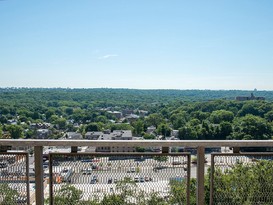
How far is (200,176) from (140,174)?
22.1 inches

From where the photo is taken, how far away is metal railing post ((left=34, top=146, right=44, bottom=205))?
253 cm

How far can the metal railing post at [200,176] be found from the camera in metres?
2.56

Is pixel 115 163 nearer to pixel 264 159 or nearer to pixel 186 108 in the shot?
pixel 264 159

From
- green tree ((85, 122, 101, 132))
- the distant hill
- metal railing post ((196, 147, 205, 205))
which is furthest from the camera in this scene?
the distant hill

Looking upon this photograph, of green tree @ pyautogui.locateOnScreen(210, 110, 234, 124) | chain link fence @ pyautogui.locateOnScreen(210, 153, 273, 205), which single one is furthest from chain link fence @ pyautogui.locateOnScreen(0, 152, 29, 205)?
green tree @ pyautogui.locateOnScreen(210, 110, 234, 124)

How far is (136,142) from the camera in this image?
8.01 ft

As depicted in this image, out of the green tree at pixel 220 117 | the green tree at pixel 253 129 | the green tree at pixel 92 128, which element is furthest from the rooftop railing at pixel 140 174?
the green tree at pixel 220 117

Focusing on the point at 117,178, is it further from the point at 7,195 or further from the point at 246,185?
the point at 246,185

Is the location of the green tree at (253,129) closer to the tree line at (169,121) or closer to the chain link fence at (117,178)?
the tree line at (169,121)

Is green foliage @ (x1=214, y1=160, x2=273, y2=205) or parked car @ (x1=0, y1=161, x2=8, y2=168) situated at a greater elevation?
parked car @ (x1=0, y1=161, x2=8, y2=168)

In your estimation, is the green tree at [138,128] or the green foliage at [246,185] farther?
the green tree at [138,128]

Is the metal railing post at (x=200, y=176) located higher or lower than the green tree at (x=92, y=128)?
higher

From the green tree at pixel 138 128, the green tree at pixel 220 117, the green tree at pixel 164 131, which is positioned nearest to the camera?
the green tree at pixel 164 131

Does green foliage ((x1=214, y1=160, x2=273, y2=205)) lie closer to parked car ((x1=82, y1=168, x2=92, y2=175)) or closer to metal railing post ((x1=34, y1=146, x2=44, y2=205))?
parked car ((x1=82, y1=168, x2=92, y2=175))
